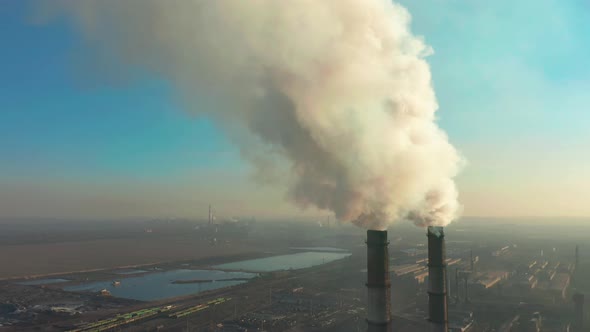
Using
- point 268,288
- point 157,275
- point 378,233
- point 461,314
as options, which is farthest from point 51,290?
point 378,233

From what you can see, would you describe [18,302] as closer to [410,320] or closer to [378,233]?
[410,320]

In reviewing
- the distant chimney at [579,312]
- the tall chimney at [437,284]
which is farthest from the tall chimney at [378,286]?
the distant chimney at [579,312]

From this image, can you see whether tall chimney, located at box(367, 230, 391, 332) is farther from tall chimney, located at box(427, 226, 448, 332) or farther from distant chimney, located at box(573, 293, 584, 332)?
distant chimney, located at box(573, 293, 584, 332)

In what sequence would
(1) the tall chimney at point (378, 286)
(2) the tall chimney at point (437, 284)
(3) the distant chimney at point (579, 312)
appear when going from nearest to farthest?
(1) the tall chimney at point (378, 286), (2) the tall chimney at point (437, 284), (3) the distant chimney at point (579, 312)

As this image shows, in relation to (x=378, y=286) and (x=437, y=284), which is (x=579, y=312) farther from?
(x=378, y=286)

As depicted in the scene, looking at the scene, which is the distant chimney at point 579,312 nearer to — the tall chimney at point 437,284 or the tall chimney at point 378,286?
the tall chimney at point 437,284
